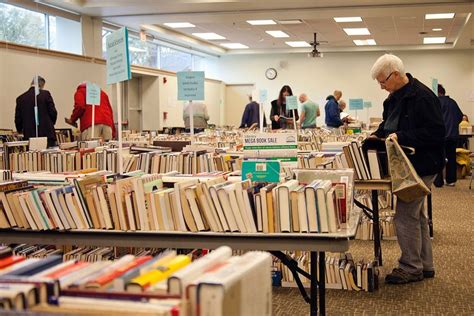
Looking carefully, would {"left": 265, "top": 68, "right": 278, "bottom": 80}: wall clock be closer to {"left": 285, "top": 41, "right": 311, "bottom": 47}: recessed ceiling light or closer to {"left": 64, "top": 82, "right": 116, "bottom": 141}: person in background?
{"left": 285, "top": 41, "right": 311, "bottom": 47}: recessed ceiling light

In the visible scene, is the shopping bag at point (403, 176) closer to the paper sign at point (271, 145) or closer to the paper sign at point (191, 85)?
the paper sign at point (271, 145)

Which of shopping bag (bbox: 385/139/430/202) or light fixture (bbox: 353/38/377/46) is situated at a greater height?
light fixture (bbox: 353/38/377/46)

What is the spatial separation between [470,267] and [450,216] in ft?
9.79

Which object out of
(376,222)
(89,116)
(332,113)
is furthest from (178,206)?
(332,113)

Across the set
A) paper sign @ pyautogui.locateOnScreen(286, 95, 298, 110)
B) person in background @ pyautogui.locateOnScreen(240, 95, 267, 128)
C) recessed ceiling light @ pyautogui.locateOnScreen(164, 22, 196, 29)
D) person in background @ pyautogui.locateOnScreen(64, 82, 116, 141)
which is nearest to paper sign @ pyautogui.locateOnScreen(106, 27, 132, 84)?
person in background @ pyautogui.locateOnScreen(64, 82, 116, 141)

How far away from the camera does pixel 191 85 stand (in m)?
6.76

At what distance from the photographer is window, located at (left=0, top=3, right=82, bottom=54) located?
11.7 m

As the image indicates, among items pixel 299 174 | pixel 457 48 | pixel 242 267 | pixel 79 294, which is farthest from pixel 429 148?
pixel 457 48

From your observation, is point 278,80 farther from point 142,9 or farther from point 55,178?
point 55,178

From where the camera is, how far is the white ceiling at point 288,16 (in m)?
13.0

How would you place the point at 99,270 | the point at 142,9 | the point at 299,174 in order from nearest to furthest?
the point at 99,270 < the point at 299,174 < the point at 142,9

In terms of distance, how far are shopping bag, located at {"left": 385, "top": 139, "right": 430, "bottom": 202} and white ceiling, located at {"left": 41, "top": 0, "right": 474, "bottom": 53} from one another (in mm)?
8527

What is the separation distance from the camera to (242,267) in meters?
1.67

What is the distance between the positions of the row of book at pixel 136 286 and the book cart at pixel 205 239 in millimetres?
1578
